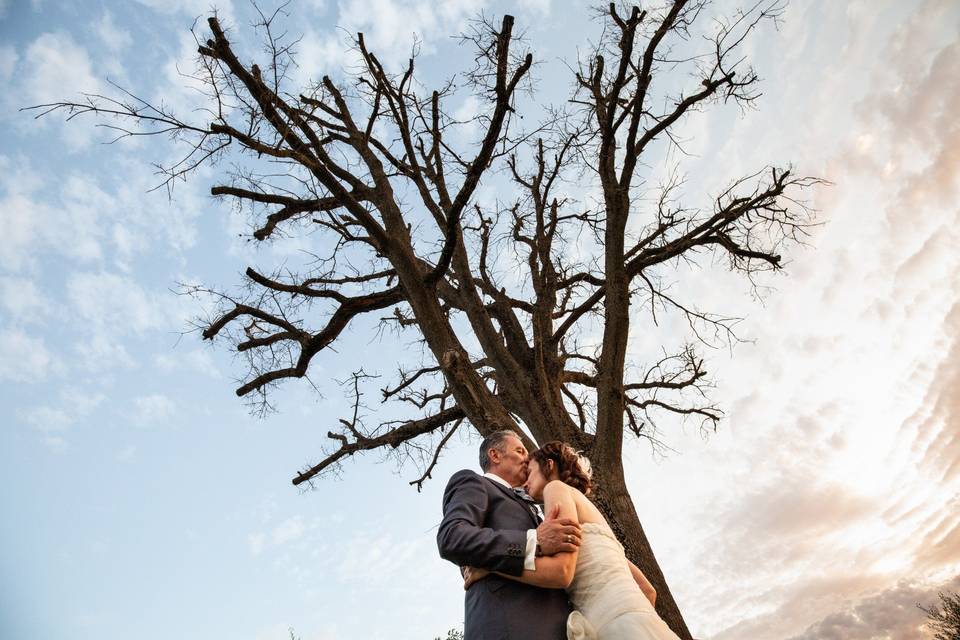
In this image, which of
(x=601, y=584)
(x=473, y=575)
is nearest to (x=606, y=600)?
(x=601, y=584)

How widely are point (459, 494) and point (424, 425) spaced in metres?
3.26

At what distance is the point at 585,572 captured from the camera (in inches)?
95.3

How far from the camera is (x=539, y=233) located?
23.4ft

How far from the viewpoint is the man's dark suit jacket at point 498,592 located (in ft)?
7.20

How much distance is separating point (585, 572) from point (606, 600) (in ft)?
0.50

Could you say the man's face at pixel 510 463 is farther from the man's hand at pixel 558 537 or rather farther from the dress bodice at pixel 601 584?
the man's hand at pixel 558 537

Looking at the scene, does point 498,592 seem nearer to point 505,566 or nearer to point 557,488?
point 505,566

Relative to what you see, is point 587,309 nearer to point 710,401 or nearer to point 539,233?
point 539,233

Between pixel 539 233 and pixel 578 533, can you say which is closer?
pixel 578 533

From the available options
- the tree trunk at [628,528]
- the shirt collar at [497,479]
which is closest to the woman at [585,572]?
the shirt collar at [497,479]

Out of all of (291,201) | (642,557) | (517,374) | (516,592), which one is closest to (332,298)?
(291,201)

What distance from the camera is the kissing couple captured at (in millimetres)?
2195

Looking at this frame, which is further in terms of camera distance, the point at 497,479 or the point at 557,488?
the point at 497,479

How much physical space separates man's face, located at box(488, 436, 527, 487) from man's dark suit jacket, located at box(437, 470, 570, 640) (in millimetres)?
516
